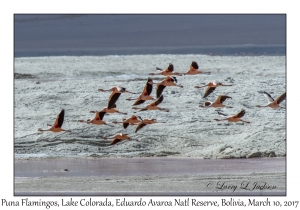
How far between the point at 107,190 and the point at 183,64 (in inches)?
489

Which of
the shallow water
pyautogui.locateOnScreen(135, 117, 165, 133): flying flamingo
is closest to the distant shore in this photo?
the shallow water

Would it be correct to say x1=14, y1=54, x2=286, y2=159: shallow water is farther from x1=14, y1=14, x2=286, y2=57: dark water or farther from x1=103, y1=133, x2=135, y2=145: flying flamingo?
x1=14, y1=14, x2=286, y2=57: dark water

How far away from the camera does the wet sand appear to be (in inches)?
598

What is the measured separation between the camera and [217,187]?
50.1ft

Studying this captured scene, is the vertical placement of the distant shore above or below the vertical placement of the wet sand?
above

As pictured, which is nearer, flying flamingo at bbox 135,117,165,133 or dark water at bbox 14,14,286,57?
flying flamingo at bbox 135,117,165,133

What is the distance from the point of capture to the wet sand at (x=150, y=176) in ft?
49.8

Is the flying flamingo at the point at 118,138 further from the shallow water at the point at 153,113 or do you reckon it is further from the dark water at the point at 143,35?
the dark water at the point at 143,35

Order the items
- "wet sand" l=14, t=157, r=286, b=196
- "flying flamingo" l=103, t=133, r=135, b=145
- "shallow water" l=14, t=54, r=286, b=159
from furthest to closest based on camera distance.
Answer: "shallow water" l=14, t=54, r=286, b=159 → "flying flamingo" l=103, t=133, r=135, b=145 → "wet sand" l=14, t=157, r=286, b=196

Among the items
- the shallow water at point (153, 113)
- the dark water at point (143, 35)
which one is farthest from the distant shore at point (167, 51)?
the shallow water at point (153, 113)

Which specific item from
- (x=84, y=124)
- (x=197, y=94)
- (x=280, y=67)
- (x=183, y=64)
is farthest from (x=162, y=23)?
(x=84, y=124)

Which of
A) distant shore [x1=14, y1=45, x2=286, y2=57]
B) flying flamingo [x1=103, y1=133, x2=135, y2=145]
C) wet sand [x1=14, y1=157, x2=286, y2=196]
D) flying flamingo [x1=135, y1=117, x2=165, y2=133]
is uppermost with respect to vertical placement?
distant shore [x1=14, y1=45, x2=286, y2=57]

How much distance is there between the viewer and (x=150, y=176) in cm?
1642

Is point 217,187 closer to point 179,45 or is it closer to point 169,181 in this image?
point 169,181
